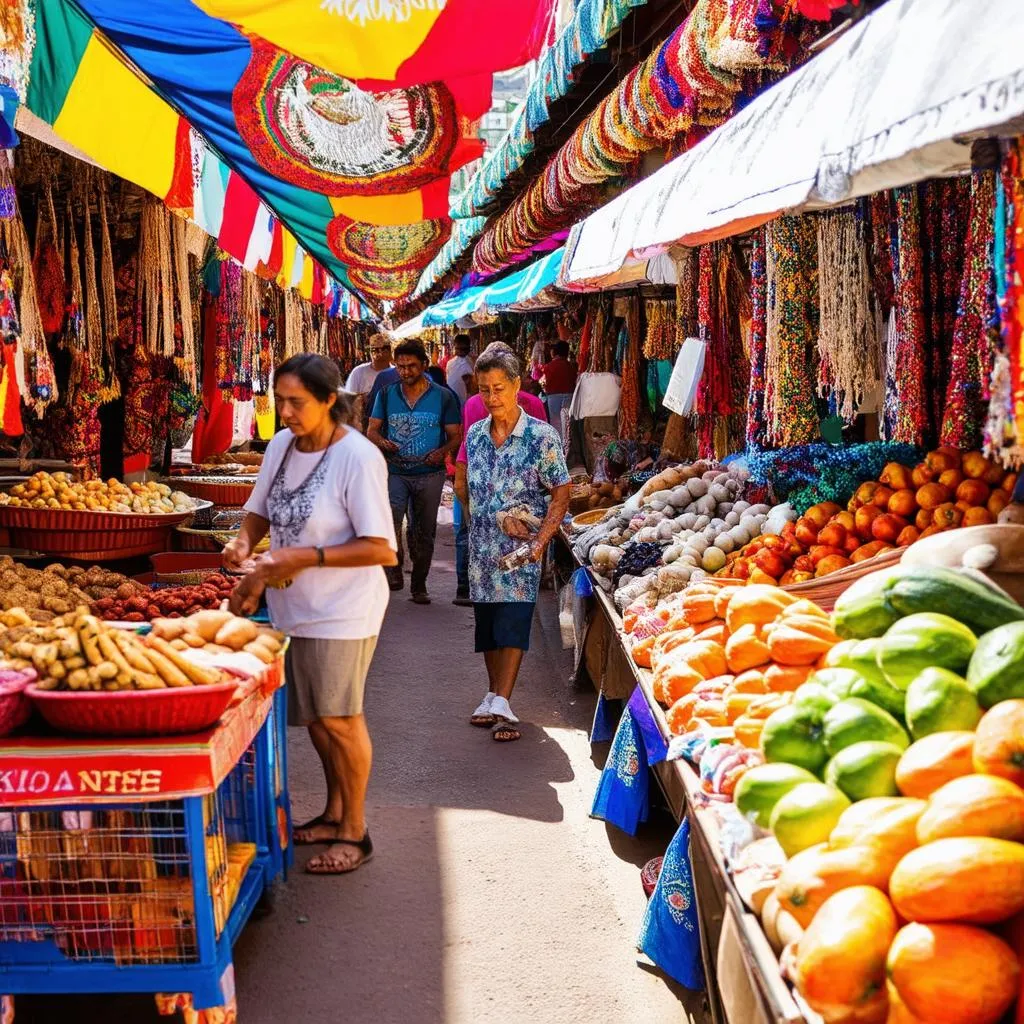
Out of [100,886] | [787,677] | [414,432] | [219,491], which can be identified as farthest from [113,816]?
[414,432]

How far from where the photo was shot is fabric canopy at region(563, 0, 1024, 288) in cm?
169

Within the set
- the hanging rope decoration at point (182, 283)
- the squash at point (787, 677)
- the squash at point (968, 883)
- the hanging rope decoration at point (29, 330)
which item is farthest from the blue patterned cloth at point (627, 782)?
the hanging rope decoration at point (182, 283)

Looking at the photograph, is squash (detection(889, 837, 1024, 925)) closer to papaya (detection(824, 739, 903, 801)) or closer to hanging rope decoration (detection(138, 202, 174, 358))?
papaya (detection(824, 739, 903, 801))

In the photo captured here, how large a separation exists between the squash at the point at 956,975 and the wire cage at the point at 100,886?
1.69 metres

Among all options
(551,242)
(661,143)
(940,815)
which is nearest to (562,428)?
(551,242)

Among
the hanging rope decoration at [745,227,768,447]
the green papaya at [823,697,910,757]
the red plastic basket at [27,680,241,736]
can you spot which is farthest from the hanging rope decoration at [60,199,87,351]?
the green papaya at [823,697,910,757]

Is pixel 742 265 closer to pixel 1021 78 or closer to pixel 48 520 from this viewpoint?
pixel 48 520

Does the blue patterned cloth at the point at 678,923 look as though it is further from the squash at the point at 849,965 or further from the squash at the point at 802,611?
the squash at the point at 849,965

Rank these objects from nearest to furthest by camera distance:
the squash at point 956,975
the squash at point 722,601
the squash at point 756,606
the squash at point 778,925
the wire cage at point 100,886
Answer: the squash at point 956,975, the squash at point 778,925, the wire cage at point 100,886, the squash at point 756,606, the squash at point 722,601

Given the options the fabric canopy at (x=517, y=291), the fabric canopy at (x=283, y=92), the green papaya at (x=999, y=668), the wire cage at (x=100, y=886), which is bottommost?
the wire cage at (x=100, y=886)

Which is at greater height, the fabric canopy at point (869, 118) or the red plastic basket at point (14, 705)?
the fabric canopy at point (869, 118)

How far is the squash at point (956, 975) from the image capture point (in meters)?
1.59

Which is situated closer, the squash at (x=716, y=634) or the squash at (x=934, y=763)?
the squash at (x=934, y=763)

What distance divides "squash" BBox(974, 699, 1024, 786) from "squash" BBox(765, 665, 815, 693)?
Result: 3.08 ft
